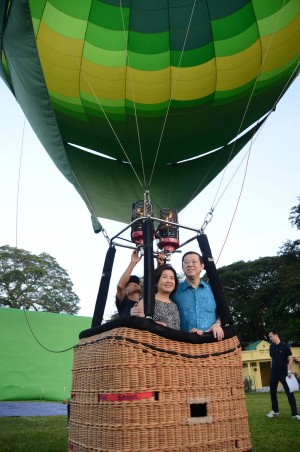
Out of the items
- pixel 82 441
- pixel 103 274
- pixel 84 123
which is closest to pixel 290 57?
pixel 84 123

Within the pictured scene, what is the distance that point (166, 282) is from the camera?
6.86ft

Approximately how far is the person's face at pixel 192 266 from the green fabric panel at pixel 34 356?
25.5ft

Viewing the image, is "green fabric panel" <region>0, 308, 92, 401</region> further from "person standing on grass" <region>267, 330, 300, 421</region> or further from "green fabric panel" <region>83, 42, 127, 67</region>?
"green fabric panel" <region>83, 42, 127, 67</region>

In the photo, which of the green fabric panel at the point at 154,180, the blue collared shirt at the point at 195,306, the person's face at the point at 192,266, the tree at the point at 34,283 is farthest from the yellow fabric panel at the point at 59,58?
the tree at the point at 34,283

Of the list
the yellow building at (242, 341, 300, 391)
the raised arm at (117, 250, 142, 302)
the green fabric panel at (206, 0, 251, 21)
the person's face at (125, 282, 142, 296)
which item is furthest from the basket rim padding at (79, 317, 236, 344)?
the yellow building at (242, 341, 300, 391)

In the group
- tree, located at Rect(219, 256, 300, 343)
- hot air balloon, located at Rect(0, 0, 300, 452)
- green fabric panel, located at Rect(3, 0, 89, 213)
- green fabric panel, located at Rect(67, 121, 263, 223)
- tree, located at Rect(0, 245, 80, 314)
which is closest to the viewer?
green fabric panel, located at Rect(3, 0, 89, 213)

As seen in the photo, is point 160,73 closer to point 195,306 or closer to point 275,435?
point 195,306

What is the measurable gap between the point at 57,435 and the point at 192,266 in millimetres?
2671

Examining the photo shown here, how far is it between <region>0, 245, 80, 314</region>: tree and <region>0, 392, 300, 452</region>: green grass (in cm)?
2230

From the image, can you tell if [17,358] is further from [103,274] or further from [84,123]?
[103,274]

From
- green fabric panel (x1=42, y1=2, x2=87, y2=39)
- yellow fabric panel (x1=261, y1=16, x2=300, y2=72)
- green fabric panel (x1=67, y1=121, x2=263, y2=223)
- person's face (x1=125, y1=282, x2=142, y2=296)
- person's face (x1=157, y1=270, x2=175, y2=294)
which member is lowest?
person's face (x1=157, y1=270, x2=175, y2=294)

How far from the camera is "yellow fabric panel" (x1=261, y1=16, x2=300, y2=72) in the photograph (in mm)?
4539

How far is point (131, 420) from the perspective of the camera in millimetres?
1497

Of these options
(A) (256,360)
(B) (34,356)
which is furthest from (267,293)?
(B) (34,356)
